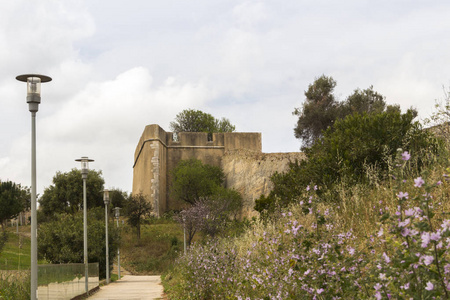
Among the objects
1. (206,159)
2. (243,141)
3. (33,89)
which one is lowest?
(33,89)

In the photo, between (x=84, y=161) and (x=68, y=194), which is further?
(x=68, y=194)

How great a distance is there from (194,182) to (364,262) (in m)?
36.1

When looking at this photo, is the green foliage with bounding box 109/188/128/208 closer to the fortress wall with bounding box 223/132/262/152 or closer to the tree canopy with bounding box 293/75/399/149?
the fortress wall with bounding box 223/132/262/152

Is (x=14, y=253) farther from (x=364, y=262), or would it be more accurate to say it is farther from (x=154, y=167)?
(x=364, y=262)

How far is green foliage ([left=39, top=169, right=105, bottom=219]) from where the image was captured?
44.8 metres

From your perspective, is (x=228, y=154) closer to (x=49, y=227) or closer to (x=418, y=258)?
(x=49, y=227)

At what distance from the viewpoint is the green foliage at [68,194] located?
147ft

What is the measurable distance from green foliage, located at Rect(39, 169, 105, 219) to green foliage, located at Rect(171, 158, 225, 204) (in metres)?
7.56

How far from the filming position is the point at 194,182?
132ft

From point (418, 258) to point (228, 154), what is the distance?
41554 millimetres

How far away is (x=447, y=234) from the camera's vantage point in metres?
2.76

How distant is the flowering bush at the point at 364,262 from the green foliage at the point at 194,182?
30177mm

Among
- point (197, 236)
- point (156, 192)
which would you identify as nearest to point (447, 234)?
point (197, 236)

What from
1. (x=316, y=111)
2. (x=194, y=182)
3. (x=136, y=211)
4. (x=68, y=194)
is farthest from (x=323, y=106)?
(x=68, y=194)
